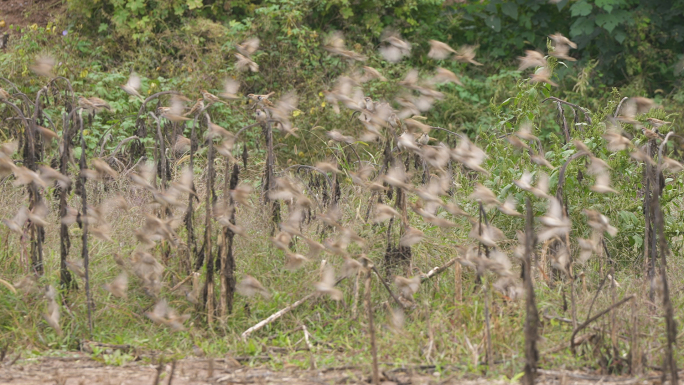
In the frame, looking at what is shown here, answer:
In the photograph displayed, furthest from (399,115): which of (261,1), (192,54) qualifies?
(261,1)

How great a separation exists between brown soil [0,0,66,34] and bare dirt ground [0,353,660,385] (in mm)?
7100

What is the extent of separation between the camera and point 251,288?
10.8ft

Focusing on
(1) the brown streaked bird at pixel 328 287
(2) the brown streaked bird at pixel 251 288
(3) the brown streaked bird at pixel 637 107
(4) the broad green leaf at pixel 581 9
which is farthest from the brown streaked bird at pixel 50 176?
(4) the broad green leaf at pixel 581 9

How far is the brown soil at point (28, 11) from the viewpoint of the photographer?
365 inches

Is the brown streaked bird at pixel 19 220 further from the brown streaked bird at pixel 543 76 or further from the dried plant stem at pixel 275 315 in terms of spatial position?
the brown streaked bird at pixel 543 76

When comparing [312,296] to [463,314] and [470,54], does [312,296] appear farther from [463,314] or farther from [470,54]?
[470,54]

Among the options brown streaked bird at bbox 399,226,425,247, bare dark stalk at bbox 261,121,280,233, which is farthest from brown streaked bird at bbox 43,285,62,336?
brown streaked bird at bbox 399,226,425,247

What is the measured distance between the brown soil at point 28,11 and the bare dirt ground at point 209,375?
7100 mm

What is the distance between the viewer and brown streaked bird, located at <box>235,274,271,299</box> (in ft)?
10.6

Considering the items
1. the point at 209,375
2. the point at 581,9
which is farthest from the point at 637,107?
the point at 581,9

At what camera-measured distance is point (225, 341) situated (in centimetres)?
322

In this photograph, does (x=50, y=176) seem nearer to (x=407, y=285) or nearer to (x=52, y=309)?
(x=52, y=309)

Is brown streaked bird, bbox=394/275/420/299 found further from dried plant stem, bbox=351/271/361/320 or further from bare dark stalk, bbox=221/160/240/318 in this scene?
bare dark stalk, bbox=221/160/240/318

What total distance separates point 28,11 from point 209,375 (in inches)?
307
